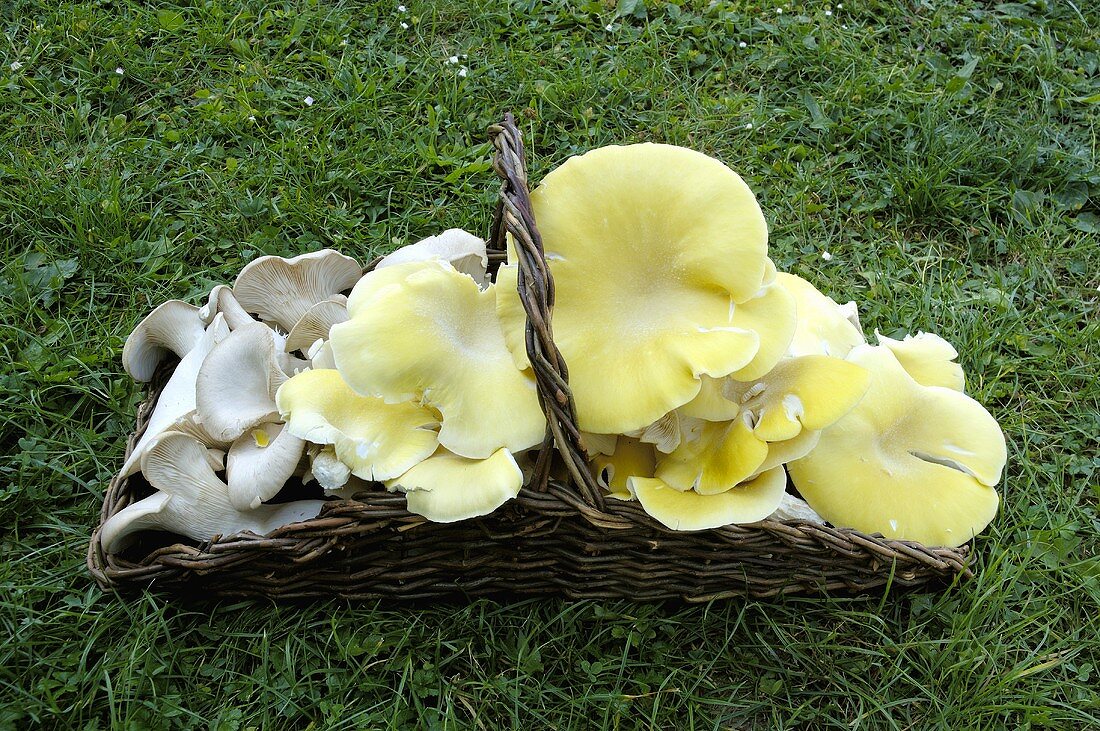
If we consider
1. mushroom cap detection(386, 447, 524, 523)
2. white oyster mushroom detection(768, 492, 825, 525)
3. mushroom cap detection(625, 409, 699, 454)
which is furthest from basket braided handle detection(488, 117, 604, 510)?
white oyster mushroom detection(768, 492, 825, 525)

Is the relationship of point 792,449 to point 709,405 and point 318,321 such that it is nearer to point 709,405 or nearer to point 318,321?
point 709,405

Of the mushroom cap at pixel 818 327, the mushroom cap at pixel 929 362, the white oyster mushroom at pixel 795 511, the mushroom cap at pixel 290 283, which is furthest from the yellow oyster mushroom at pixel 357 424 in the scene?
the mushroom cap at pixel 929 362

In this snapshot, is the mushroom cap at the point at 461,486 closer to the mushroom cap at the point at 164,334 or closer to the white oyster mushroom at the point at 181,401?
the white oyster mushroom at the point at 181,401

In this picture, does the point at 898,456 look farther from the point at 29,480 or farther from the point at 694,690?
the point at 29,480

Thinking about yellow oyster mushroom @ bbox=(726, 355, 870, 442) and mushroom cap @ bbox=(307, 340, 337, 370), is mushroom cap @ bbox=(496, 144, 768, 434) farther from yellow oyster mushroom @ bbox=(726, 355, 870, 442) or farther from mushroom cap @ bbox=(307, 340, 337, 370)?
mushroom cap @ bbox=(307, 340, 337, 370)

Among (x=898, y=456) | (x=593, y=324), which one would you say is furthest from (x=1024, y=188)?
(x=593, y=324)

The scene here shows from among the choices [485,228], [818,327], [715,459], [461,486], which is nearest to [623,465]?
[715,459]
